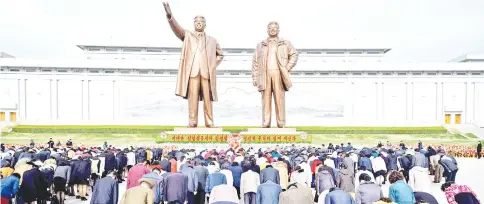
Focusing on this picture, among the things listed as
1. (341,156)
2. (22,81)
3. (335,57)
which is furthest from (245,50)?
(341,156)

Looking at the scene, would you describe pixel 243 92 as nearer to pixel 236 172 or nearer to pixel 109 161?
pixel 109 161

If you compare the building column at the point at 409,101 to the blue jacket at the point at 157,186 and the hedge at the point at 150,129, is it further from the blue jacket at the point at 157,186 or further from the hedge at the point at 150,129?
the blue jacket at the point at 157,186

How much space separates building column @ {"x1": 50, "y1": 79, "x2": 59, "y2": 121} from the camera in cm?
4841

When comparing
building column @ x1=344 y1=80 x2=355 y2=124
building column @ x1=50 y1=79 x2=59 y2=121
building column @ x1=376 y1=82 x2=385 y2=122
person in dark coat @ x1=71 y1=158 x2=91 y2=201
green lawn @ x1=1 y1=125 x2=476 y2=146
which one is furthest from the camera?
building column @ x1=376 y1=82 x2=385 y2=122

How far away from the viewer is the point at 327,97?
48.9 meters

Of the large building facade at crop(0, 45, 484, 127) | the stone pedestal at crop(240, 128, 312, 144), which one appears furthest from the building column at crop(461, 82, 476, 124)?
the stone pedestal at crop(240, 128, 312, 144)

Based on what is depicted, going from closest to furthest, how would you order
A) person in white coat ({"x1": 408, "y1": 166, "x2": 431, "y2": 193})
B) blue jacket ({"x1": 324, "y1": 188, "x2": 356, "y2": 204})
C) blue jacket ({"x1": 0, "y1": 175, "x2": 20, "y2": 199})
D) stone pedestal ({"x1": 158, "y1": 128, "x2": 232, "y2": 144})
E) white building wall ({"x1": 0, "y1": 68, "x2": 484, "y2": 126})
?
blue jacket ({"x1": 324, "y1": 188, "x2": 356, "y2": 204}) → blue jacket ({"x1": 0, "y1": 175, "x2": 20, "y2": 199}) → person in white coat ({"x1": 408, "y1": 166, "x2": 431, "y2": 193}) → stone pedestal ({"x1": 158, "y1": 128, "x2": 232, "y2": 144}) → white building wall ({"x1": 0, "y1": 68, "x2": 484, "y2": 126})

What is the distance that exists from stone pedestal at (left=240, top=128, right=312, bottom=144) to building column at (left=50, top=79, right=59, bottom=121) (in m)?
31.9

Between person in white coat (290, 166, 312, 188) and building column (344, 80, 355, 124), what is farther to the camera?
building column (344, 80, 355, 124)

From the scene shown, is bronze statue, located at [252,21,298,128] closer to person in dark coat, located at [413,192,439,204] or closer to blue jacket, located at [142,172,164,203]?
blue jacket, located at [142,172,164,203]

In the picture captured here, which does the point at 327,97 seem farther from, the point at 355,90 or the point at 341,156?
the point at 341,156

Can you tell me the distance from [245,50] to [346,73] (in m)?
10.2

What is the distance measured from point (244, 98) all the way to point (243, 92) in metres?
0.57

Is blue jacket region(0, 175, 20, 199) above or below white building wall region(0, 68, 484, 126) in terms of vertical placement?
below
